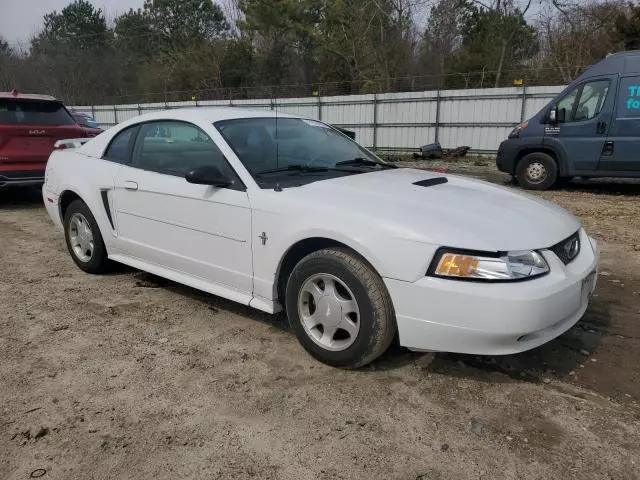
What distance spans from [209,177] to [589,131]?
7.89 meters

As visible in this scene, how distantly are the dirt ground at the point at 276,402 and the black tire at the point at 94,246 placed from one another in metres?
0.62

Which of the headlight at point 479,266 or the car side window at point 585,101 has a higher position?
the car side window at point 585,101

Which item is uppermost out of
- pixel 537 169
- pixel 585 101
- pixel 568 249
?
pixel 585 101

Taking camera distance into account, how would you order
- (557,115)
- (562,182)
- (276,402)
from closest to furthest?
1. (276,402)
2. (557,115)
3. (562,182)

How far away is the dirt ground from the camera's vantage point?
2271 mm

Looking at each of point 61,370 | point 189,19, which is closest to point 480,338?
point 61,370

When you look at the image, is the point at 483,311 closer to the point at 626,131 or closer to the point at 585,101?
the point at 626,131

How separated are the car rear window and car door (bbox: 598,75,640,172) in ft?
29.5

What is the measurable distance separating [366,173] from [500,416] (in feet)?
6.02

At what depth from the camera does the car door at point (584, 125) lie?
8773 millimetres

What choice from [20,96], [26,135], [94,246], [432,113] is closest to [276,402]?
[94,246]

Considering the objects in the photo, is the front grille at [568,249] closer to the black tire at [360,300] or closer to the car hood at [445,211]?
the car hood at [445,211]

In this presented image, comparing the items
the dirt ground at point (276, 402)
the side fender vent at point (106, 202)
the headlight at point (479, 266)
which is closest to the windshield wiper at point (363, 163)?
the dirt ground at point (276, 402)

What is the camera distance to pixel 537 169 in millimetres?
9773
